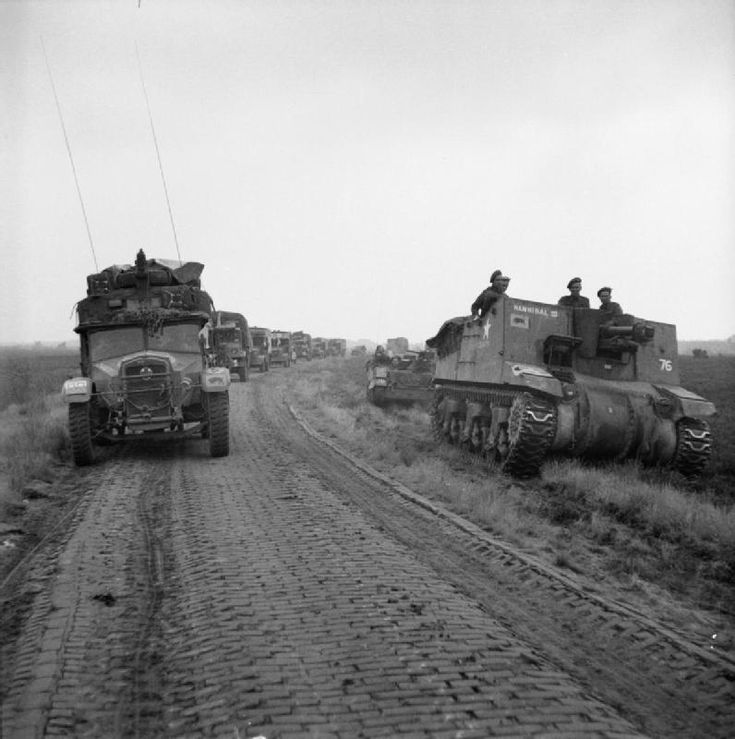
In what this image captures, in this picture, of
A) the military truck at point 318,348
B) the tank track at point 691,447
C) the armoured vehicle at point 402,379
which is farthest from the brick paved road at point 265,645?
the military truck at point 318,348

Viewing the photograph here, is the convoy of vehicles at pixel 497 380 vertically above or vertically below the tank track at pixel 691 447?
above

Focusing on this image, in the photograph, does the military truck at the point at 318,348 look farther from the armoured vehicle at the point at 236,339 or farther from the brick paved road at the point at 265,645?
the brick paved road at the point at 265,645

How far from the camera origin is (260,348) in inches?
1515

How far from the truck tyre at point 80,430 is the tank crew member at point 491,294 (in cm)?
700

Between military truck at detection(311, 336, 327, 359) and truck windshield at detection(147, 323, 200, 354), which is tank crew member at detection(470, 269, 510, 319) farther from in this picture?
military truck at detection(311, 336, 327, 359)

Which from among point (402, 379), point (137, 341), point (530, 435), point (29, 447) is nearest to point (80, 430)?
point (29, 447)

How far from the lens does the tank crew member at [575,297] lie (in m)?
12.1

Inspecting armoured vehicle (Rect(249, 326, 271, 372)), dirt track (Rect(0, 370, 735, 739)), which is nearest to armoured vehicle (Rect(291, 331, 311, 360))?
armoured vehicle (Rect(249, 326, 271, 372))

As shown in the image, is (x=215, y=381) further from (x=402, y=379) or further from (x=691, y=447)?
(x=402, y=379)

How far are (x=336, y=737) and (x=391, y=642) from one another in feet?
3.42

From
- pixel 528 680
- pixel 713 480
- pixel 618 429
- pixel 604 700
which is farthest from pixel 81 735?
pixel 713 480

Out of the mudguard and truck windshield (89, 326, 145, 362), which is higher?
truck windshield (89, 326, 145, 362)

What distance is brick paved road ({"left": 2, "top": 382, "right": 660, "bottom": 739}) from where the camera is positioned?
317 centimetres

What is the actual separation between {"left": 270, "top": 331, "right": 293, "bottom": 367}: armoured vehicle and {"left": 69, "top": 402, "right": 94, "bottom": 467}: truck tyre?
3286cm
